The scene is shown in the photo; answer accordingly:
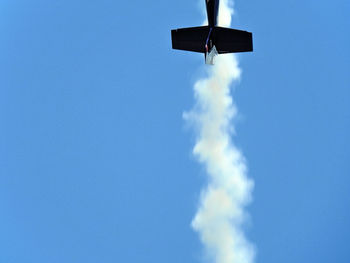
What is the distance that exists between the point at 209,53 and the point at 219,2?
425 cm

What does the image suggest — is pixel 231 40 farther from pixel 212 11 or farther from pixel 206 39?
pixel 212 11

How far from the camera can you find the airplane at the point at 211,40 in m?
44.6

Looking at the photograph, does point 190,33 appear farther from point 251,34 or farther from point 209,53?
point 251,34

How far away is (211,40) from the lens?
148 ft

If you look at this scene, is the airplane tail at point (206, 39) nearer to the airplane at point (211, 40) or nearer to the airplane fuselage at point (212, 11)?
the airplane at point (211, 40)

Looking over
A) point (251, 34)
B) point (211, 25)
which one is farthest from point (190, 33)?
point (251, 34)

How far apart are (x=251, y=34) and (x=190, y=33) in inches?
201

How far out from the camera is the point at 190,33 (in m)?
45.0

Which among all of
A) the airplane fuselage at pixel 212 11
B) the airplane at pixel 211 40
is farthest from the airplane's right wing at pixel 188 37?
the airplane fuselage at pixel 212 11

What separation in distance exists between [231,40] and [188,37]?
3630 millimetres

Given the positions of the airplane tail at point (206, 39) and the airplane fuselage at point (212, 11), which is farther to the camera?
the airplane tail at point (206, 39)

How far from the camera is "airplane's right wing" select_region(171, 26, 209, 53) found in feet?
147

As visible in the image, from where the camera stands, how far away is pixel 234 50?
148 feet

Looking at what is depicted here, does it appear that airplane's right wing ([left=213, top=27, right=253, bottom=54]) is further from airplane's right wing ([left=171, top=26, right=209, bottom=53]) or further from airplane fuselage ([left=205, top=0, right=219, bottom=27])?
airplane's right wing ([left=171, top=26, right=209, bottom=53])
